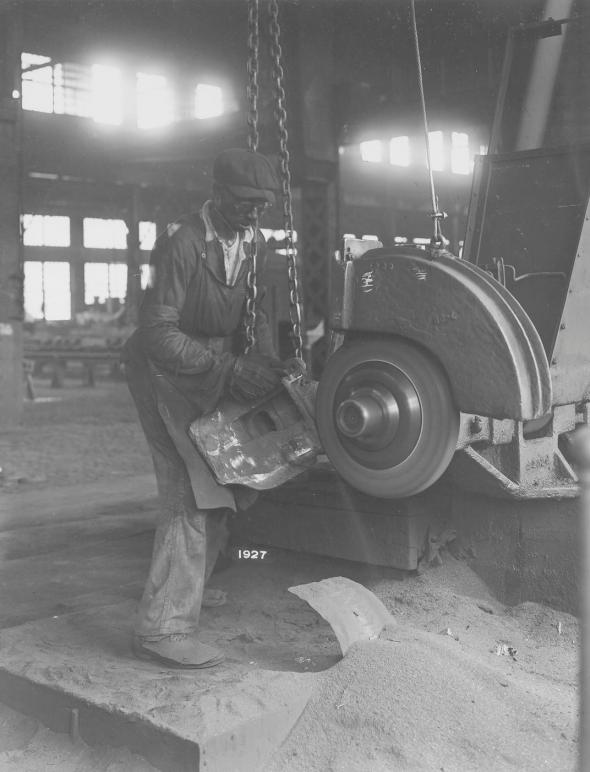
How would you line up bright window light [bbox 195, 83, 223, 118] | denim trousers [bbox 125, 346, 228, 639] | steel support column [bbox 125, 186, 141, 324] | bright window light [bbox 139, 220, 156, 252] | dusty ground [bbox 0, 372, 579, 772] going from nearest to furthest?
1. dusty ground [bbox 0, 372, 579, 772]
2. denim trousers [bbox 125, 346, 228, 639]
3. steel support column [bbox 125, 186, 141, 324]
4. bright window light [bbox 195, 83, 223, 118]
5. bright window light [bbox 139, 220, 156, 252]

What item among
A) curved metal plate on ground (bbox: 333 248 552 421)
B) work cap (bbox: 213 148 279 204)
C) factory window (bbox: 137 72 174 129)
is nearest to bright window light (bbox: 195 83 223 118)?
factory window (bbox: 137 72 174 129)

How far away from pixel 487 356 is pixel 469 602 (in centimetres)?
143

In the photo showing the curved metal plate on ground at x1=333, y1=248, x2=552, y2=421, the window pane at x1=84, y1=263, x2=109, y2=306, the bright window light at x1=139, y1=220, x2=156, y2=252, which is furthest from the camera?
the window pane at x1=84, y1=263, x2=109, y2=306

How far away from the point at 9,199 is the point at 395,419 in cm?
909

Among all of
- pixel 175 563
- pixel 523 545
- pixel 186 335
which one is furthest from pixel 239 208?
pixel 523 545

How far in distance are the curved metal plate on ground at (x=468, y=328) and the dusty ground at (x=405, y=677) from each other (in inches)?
33.9

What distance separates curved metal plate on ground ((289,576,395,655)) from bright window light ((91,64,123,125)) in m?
20.9

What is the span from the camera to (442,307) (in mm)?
2723

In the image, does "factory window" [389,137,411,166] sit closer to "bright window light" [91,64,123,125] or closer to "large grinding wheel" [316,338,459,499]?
"bright window light" [91,64,123,125]

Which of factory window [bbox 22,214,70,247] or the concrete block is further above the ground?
factory window [bbox 22,214,70,247]

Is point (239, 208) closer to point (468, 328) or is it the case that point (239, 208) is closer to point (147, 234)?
point (468, 328)

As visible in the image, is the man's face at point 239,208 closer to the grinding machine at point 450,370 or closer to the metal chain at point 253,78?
the metal chain at point 253,78

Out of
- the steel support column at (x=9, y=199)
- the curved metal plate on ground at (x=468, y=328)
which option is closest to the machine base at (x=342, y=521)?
the curved metal plate on ground at (x=468, y=328)

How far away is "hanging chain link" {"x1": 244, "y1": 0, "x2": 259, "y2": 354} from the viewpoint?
3.20 m
